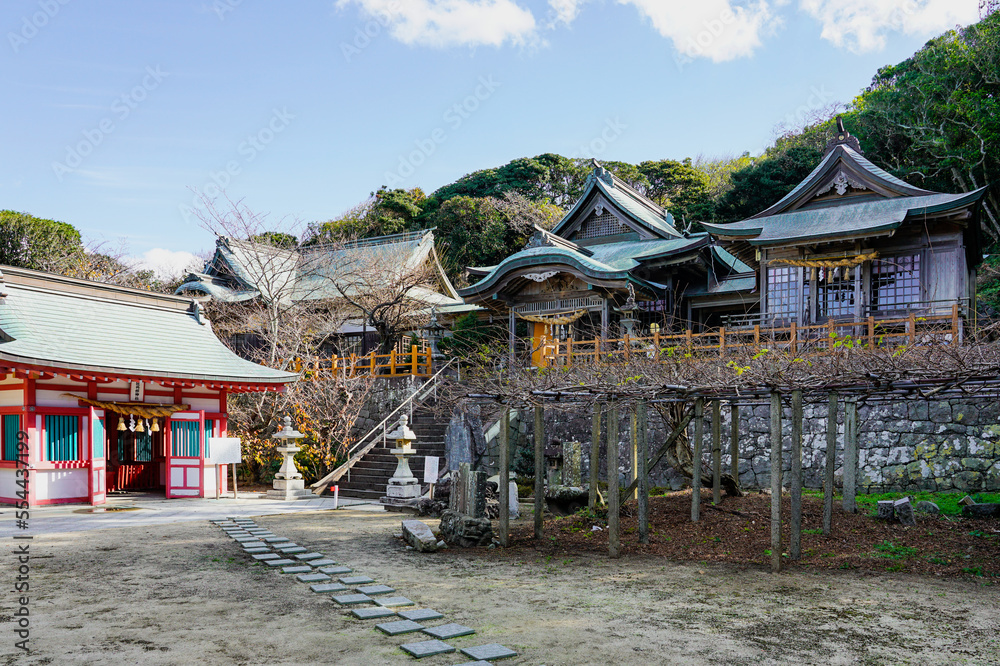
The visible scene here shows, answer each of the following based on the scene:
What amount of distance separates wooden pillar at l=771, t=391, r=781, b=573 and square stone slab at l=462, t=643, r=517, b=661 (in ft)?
13.3

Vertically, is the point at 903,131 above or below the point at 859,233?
above

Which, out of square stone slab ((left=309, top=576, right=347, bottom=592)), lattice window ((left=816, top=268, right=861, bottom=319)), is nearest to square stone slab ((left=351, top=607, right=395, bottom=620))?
square stone slab ((left=309, top=576, right=347, bottom=592))

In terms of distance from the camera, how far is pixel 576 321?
2380 centimetres

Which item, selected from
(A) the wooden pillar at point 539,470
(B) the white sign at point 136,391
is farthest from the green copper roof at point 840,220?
(B) the white sign at point 136,391

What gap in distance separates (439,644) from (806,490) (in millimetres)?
10703

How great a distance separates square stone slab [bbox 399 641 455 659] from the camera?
→ 5.46 metres

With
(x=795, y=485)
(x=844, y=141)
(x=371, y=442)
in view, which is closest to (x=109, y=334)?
(x=371, y=442)

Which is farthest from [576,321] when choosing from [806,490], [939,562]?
[939,562]

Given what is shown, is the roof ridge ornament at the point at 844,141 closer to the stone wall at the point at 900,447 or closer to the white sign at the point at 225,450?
the stone wall at the point at 900,447

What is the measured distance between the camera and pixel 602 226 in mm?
27031

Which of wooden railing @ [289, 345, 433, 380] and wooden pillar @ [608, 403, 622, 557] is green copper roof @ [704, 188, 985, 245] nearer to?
wooden railing @ [289, 345, 433, 380]

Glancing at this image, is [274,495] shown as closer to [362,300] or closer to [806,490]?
[362,300]

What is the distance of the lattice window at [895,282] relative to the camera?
19469 millimetres

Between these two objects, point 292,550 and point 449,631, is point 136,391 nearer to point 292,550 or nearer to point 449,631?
point 292,550
